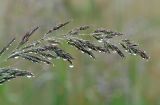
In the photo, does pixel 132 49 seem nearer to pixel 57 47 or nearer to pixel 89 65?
pixel 57 47

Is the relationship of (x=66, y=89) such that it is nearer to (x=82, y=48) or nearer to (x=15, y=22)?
(x=15, y=22)

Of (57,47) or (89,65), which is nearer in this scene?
(57,47)

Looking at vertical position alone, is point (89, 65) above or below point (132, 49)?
above

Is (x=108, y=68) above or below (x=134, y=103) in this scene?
above

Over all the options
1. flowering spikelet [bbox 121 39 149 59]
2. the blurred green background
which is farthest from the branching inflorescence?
the blurred green background

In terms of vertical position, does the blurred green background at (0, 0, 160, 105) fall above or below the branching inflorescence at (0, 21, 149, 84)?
above

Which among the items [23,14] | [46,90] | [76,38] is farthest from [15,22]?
[76,38]

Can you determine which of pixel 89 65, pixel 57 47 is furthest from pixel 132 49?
pixel 89 65

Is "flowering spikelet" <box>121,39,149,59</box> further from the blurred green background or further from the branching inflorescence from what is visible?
the blurred green background
